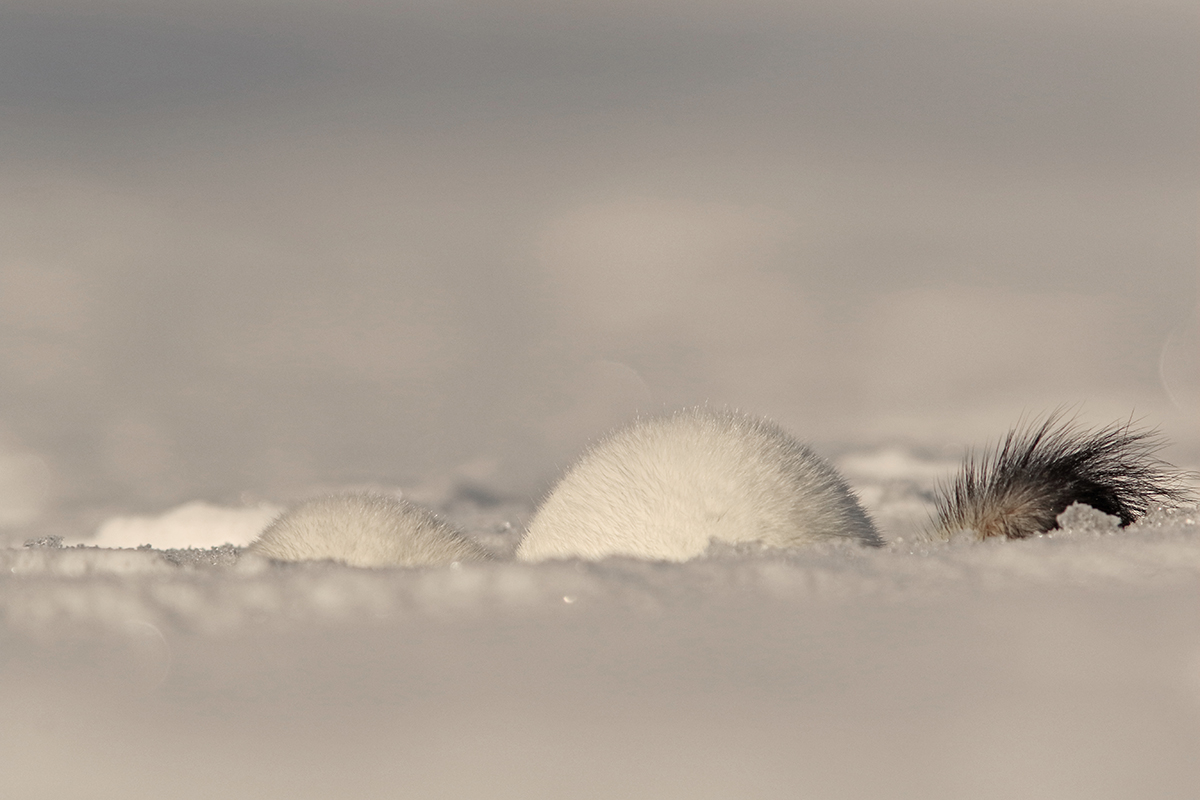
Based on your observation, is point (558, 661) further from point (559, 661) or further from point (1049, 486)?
point (1049, 486)

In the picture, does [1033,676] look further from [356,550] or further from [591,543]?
[356,550]

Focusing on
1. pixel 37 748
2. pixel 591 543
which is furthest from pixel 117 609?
pixel 591 543

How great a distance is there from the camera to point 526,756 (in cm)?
300

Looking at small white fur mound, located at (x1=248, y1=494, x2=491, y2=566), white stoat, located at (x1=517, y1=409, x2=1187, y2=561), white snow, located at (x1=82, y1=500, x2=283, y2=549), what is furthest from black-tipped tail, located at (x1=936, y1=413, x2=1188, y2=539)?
white snow, located at (x1=82, y1=500, x2=283, y2=549)

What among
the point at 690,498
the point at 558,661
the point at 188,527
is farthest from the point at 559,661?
the point at 188,527

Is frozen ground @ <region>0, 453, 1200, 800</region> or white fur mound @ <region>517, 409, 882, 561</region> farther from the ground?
white fur mound @ <region>517, 409, 882, 561</region>

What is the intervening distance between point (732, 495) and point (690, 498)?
0.19 meters

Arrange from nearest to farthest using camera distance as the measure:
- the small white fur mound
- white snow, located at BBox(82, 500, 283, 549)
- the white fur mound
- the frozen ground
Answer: the frozen ground, the white fur mound, the small white fur mound, white snow, located at BBox(82, 500, 283, 549)

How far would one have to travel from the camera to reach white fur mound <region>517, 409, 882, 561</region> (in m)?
5.00

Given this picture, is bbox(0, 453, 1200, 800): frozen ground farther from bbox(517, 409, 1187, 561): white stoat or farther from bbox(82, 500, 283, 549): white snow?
bbox(82, 500, 283, 549): white snow

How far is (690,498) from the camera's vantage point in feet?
16.5

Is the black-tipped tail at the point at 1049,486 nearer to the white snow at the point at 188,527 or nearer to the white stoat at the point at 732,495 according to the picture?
the white stoat at the point at 732,495

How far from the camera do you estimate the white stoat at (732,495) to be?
5.02m

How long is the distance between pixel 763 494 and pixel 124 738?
290cm
